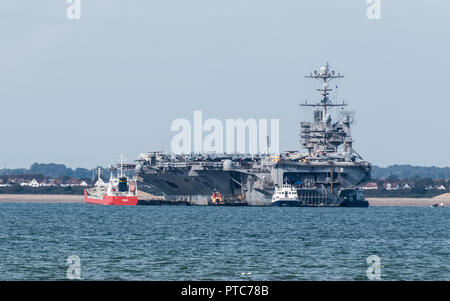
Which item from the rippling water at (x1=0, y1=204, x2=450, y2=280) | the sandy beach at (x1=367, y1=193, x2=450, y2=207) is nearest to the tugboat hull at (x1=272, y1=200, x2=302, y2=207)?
the rippling water at (x1=0, y1=204, x2=450, y2=280)

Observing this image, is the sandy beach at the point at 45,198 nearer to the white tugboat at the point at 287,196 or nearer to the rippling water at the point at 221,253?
the white tugboat at the point at 287,196

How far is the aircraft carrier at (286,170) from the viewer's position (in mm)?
113688

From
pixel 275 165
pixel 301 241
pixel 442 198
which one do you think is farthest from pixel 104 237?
pixel 442 198

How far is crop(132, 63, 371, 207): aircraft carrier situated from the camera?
11369cm

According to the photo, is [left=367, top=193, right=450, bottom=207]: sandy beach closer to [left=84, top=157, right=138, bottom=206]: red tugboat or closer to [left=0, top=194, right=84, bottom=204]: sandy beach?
[left=84, top=157, right=138, bottom=206]: red tugboat

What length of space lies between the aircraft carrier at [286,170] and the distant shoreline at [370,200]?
164 feet

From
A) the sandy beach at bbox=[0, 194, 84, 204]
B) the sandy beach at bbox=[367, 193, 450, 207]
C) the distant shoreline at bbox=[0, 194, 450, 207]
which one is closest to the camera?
the sandy beach at bbox=[367, 193, 450, 207]

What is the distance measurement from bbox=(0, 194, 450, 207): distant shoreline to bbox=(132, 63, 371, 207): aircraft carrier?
49.9 m

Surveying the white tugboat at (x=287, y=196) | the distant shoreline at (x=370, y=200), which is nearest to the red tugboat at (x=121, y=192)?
the white tugboat at (x=287, y=196)

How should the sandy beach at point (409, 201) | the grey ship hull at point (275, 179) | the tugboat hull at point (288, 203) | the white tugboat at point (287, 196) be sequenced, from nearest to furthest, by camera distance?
the white tugboat at point (287, 196), the grey ship hull at point (275, 179), the tugboat hull at point (288, 203), the sandy beach at point (409, 201)

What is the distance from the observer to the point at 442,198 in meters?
181

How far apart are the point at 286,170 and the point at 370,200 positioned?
70.4 meters
